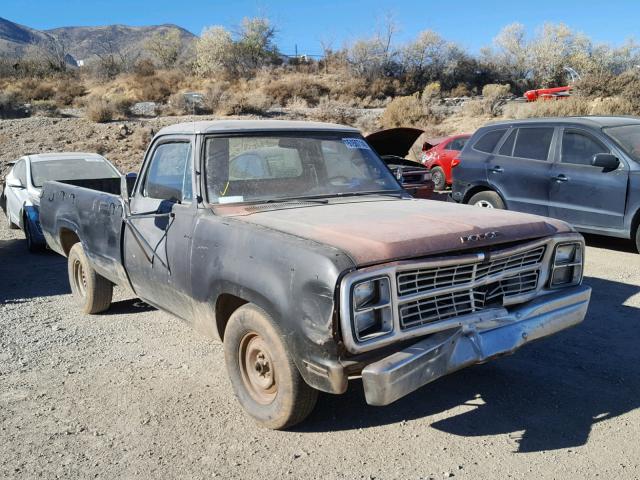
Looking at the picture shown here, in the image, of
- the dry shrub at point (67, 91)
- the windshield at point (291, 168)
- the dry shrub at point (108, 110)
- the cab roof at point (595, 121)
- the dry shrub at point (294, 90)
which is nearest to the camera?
the windshield at point (291, 168)

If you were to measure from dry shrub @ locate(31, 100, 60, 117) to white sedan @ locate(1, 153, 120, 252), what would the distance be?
18.9 m

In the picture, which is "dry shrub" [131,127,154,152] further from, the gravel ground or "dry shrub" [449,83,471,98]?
"dry shrub" [449,83,471,98]

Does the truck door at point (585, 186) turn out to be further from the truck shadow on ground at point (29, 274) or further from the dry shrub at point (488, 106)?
the dry shrub at point (488, 106)

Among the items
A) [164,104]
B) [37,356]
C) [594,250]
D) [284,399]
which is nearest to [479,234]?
[284,399]

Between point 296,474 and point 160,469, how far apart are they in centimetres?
74

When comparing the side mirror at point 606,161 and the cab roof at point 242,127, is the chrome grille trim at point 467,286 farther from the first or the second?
the side mirror at point 606,161

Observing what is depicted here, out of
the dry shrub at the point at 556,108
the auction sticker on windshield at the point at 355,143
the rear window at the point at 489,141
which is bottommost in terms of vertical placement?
the rear window at the point at 489,141

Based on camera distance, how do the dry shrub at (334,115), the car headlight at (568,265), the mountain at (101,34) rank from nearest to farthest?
1. the car headlight at (568,265)
2. the dry shrub at (334,115)
3. the mountain at (101,34)

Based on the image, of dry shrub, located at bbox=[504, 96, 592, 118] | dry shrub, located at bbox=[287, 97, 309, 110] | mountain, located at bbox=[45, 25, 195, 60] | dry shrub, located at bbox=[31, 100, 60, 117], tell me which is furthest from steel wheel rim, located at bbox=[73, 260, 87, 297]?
mountain, located at bbox=[45, 25, 195, 60]

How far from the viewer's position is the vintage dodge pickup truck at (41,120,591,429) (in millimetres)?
3014

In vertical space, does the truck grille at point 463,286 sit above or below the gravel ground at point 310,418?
above

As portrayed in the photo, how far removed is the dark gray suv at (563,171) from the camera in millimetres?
7621

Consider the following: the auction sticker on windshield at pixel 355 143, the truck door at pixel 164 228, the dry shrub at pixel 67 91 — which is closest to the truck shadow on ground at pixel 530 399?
the truck door at pixel 164 228

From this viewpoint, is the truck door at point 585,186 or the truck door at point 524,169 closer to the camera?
the truck door at point 585,186
